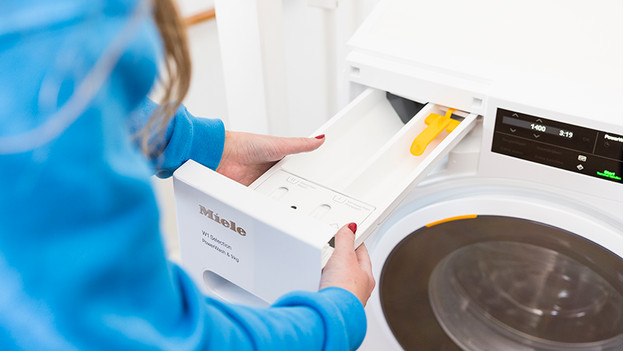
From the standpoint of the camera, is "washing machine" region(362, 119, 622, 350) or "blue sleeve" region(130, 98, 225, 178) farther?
"washing machine" region(362, 119, 622, 350)

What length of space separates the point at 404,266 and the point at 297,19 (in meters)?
0.60

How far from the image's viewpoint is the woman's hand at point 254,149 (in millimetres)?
865

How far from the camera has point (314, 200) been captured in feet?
2.62

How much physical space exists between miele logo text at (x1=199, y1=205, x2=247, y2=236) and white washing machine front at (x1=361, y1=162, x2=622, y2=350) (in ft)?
1.00

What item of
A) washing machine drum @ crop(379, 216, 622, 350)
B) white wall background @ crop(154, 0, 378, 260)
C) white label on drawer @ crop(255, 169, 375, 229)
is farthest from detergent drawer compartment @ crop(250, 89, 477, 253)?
white wall background @ crop(154, 0, 378, 260)

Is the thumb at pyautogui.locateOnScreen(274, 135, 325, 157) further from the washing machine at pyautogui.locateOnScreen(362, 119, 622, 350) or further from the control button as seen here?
the washing machine at pyautogui.locateOnScreen(362, 119, 622, 350)

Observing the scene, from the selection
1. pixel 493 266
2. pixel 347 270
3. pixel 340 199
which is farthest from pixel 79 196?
pixel 493 266

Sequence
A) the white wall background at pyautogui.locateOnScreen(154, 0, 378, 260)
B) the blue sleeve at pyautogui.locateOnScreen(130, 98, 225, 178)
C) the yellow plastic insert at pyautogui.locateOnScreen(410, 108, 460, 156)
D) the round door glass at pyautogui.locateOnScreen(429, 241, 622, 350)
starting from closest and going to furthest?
1. the blue sleeve at pyautogui.locateOnScreen(130, 98, 225, 178)
2. the yellow plastic insert at pyautogui.locateOnScreen(410, 108, 460, 156)
3. the round door glass at pyautogui.locateOnScreen(429, 241, 622, 350)
4. the white wall background at pyautogui.locateOnScreen(154, 0, 378, 260)

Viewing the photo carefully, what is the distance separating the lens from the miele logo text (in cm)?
71

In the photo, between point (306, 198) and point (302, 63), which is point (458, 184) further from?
point (302, 63)

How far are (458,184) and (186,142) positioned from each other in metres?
0.44

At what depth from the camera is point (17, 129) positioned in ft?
1.13

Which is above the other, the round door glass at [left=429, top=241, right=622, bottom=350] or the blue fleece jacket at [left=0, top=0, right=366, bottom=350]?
the blue fleece jacket at [left=0, top=0, right=366, bottom=350]

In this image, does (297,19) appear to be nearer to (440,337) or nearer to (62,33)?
(440,337)
